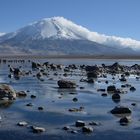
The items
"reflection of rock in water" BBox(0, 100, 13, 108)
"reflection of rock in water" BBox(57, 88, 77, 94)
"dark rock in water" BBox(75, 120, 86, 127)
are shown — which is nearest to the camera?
"dark rock in water" BBox(75, 120, 86, 127)

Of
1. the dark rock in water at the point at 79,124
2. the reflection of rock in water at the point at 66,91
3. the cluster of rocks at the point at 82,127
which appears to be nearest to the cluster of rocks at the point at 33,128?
the cluster of rocks at the point at 82,127

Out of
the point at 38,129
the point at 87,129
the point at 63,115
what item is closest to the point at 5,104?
the point at 63,115

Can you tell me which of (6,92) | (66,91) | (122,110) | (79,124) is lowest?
(79,124)

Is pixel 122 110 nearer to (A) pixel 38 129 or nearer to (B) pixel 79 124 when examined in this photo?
(B) pixel 79 124

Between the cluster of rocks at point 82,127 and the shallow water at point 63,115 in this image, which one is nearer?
the shallow water at point 63,115

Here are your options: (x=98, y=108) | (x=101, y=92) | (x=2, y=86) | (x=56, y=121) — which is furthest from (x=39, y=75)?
(x=56, y=121)

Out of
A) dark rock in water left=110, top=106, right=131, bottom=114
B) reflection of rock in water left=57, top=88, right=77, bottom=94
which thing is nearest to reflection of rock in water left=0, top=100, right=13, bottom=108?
dark rock in water left=110, top=106, right=131, bottom=114

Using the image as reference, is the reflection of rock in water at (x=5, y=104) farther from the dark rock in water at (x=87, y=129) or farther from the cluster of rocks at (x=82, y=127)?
the dark rock in water at (x=87, y=129)

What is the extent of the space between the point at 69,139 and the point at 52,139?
939mm

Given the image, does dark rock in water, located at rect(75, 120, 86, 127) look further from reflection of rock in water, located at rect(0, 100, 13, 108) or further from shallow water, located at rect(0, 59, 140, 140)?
reflection of rock in water, located at rect(0, 100, 13, 108)

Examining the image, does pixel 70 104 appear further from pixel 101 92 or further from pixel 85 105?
pixel 101 92

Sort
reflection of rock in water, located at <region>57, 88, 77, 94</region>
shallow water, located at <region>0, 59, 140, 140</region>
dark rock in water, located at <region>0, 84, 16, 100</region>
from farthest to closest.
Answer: reflection of rock in water, located at <region>57, 88, 77, 94</region>
dark rock in water, located at <region>0, 84, 16, 100</region>
shallow water, located at <region>0, 59, 140, 140</region>

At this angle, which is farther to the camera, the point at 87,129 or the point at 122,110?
the point at 122,110

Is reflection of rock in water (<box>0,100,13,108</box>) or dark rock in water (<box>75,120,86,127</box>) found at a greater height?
reflection of rock in water (<box>0,100,13,108</box>)
